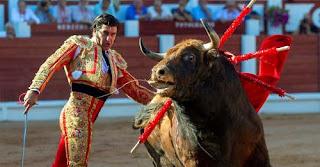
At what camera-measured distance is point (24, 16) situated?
33.5 feet

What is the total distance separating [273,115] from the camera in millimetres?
10781

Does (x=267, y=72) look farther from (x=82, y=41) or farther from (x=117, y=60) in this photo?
(x=82, y=41)

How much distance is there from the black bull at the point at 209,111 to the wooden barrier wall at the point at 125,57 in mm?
6670

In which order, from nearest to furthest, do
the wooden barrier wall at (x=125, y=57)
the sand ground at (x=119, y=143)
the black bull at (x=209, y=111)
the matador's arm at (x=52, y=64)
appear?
the black bull at (x=209, y=111) → the matador's arm at (x=52, y=64) → the sand ground at (x=119, y=143) → the wooden barrier wall at (x=125, y=57)

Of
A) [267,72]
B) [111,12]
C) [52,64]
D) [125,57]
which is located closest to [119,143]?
[125,57]

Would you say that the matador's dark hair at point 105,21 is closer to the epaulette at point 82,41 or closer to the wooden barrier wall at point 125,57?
the epaulette at point 82,41

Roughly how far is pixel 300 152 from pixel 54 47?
167 inches

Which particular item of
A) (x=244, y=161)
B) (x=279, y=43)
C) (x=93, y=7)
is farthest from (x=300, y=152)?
(x=93, y=7)

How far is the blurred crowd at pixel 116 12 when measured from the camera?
33.7 feet

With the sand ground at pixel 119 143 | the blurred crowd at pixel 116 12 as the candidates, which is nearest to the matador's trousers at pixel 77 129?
the sand ground at pixel 119 143

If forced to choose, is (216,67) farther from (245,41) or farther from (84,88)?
(245,41)

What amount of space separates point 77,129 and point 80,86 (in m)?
0.23

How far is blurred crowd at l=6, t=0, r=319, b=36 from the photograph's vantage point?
10.3 metres

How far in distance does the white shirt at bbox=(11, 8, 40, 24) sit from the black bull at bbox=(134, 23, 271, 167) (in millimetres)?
6734
